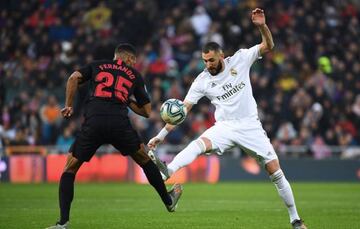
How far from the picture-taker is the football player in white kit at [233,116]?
10.7 m

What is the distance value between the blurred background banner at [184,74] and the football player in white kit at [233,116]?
1175 cm

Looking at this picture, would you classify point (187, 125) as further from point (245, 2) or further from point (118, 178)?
point (245, 2)

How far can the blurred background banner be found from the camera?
24.2 metres

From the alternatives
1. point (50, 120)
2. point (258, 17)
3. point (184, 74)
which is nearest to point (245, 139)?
point (258, 17)

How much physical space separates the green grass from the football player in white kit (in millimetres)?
839

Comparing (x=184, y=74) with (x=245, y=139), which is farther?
(x=184, y=74)

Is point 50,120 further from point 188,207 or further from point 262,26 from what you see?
point 262,26

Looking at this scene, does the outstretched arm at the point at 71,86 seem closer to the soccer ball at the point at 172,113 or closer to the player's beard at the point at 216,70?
the soccer ball at the point at 172,113

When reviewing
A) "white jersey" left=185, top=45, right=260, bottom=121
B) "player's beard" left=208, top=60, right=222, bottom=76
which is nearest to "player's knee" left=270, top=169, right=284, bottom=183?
"white jersey" left=185, top=45, right=260, bottom=121

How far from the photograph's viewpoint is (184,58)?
26.2 m

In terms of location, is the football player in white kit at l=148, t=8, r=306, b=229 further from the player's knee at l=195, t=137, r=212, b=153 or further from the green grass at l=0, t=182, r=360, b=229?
the green grass at l=0, t=182, r=360, b=229

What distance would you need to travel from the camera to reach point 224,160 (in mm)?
24344

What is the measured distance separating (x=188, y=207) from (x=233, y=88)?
161 inches

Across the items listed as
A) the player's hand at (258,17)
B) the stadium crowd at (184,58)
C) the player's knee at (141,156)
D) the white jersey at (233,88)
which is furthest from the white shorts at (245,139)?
the stadium crowd at (184,58)
